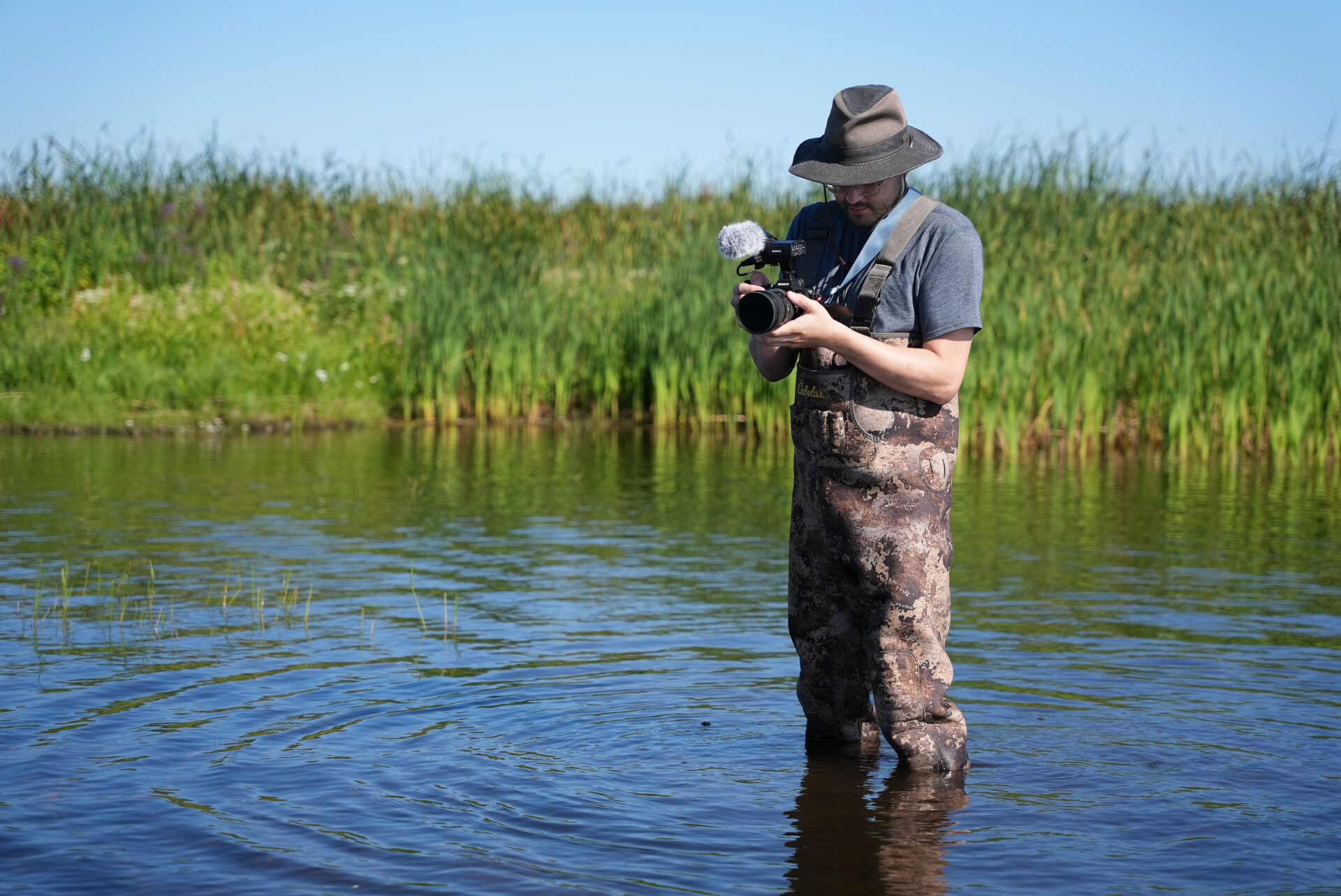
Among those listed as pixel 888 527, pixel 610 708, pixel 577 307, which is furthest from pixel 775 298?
pixel 577 307

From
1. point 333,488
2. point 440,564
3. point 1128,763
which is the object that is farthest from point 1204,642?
point 333,488

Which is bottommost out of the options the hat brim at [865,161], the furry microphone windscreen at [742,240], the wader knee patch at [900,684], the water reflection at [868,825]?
the water reflection at [868,825]

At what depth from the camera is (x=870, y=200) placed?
4.26 metres

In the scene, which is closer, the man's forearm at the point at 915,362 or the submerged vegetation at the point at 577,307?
the man's forearm at the point at 915,362

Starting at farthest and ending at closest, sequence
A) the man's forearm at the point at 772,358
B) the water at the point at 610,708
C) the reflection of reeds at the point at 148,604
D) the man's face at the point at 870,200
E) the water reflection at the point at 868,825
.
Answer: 1. the reflection of reeds at the point at 148,604
2. the man's forearm at the point at 772,358
3. the man's face at the point at 870,200
4. the water at the point at 610,708
5. the water reflection at the point at 868,825

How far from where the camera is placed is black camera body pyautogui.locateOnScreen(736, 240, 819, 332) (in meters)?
3.97

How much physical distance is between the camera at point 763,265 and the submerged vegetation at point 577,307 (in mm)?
10441

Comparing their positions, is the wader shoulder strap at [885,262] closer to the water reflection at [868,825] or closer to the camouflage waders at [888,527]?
the camouflage waders at [888,527]

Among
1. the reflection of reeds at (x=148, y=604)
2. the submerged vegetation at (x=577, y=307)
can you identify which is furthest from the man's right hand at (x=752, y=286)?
the submerged vegetation at (x=577, y=307)

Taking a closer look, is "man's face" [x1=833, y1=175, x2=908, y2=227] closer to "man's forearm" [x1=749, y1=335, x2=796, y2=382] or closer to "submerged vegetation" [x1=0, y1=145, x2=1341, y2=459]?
"man's forearm" [x1=749, y1=335, x2=796, y2=382]

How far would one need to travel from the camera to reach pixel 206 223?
809 inches

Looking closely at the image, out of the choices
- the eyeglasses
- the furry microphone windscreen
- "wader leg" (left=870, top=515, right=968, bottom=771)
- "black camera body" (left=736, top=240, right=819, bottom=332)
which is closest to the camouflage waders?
"wader leg" (left=870, top=515, right=968, bottom=771)

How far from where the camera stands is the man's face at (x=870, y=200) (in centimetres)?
425

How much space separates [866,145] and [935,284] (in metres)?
0.46
